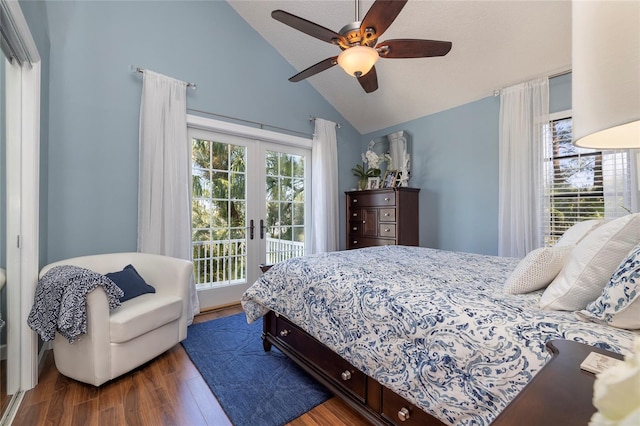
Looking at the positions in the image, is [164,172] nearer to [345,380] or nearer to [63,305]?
[63,305]

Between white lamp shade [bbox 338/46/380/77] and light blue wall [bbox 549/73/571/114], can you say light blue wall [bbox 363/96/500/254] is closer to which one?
light blue wall [bbox 549/73/571/114]

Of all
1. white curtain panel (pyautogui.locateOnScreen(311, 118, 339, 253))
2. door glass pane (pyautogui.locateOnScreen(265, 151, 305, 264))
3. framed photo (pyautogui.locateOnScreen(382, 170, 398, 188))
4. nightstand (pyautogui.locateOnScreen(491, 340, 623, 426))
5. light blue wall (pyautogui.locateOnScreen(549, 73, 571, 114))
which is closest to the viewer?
nightstand (pyautogui.locateOnScreen(491, 340, 623, 426))

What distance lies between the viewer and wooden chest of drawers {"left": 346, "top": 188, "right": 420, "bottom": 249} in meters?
3.63

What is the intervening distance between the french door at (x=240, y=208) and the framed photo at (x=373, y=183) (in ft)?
3.08

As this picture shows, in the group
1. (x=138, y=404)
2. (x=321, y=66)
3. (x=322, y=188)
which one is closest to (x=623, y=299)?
(x=321, y=66)

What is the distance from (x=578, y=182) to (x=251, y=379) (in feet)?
11.2

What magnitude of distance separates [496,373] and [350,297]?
680 millimetres

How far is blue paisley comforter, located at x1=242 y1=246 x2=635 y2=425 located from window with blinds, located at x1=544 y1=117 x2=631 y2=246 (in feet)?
4.85

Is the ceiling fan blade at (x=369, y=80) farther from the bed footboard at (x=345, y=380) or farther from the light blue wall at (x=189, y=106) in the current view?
the bed footboard at (x=345, y=380)

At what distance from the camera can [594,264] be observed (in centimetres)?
98

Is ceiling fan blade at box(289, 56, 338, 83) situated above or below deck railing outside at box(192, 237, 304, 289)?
above

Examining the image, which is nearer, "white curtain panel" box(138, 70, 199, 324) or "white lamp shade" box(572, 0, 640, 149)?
"white lamp shade" box(572, 0, 640, 149)

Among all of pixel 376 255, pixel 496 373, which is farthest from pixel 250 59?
pixel 496 373

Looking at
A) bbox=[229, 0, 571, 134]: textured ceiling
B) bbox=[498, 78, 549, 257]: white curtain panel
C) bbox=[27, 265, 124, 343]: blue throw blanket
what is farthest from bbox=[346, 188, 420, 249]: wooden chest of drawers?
bbox=[27, 265, 124, 343]: blue throw blanket
